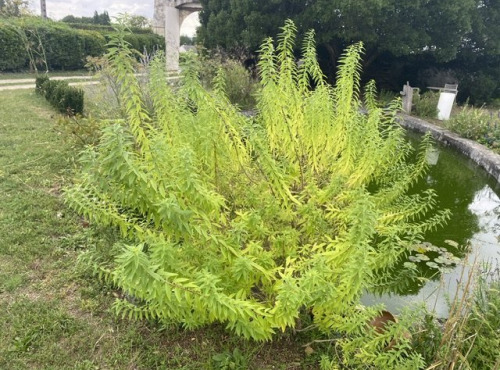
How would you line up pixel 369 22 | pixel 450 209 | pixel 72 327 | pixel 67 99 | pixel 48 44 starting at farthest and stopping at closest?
1. pixel 48 44
2. pixel 369 22
3. pixel 67 99
4. pixel 450 209
5. pixel 72 327

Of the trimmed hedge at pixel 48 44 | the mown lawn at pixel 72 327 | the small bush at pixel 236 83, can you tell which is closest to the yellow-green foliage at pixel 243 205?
the mown lawn at pixel 72 327

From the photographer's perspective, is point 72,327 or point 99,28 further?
point 99,28

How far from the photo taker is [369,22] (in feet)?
34.8

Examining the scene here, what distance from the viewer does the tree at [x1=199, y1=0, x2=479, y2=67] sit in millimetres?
10570

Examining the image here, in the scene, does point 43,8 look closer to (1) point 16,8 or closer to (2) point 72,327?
(1) point 16,8

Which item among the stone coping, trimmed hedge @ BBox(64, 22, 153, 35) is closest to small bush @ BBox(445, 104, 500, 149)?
the stone coping

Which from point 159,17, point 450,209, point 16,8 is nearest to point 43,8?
point 159,17

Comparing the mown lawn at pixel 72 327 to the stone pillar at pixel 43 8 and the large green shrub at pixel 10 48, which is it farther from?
the stone pillar at pixel 43 8

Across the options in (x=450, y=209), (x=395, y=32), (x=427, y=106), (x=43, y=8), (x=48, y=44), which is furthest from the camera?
(x=43, y=8)

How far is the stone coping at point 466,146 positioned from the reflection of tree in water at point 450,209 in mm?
128

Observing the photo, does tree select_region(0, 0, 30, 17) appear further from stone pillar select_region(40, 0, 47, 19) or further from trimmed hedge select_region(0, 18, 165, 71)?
stone pillar select_region(40, 0, 47, 19)

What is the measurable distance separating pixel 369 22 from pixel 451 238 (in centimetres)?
850

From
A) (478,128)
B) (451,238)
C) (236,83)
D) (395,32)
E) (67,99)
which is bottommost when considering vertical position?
(451,238)

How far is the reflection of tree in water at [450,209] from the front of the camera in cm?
323
